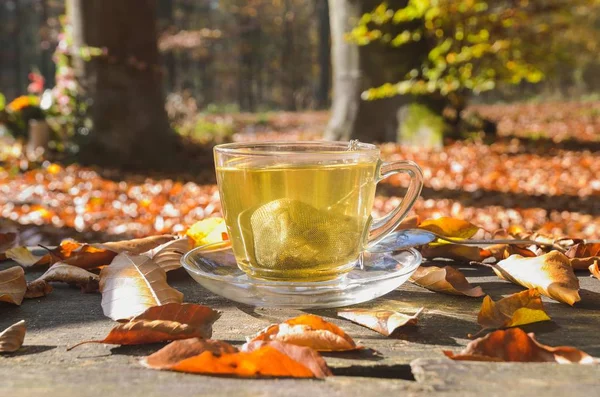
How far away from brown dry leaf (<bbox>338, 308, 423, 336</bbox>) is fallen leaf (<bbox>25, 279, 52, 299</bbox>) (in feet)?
1.68

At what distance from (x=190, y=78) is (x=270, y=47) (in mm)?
4216

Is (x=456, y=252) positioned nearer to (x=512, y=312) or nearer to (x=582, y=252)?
(x=582, y=252)

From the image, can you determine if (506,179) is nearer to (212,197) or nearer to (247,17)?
(212,197)

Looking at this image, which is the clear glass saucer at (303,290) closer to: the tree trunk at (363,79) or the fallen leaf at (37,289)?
the fallen leaf at (37,289)

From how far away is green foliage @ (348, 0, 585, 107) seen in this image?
6.67 metres

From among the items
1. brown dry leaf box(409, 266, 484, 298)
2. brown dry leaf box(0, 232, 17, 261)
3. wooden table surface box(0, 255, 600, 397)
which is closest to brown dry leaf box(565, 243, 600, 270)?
wooden table surface box(0, 255, 600, 397)

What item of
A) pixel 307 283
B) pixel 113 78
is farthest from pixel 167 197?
pixel 307 283

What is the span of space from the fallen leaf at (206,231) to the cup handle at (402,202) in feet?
1.31

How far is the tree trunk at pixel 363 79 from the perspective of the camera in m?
7.73

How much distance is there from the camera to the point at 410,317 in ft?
2.69

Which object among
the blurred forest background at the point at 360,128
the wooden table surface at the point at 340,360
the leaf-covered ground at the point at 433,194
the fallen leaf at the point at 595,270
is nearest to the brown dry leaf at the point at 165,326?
the wooden table surface at the point at 340,360

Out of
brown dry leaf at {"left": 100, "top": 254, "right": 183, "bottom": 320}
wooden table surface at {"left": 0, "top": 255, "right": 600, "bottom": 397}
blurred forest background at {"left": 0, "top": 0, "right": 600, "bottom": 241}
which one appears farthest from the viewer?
blurred forest background at {"left": 0, "top": 0, "right": 600, "bottom": 241}

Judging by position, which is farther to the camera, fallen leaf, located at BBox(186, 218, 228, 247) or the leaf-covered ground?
the leaf-covered ground

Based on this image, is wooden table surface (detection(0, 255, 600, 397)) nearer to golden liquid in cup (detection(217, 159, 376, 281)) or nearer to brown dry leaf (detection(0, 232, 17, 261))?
golden liquid in cup (detection(217, 159, 376, 281))
